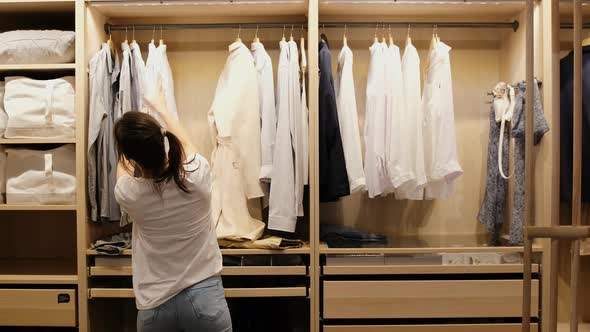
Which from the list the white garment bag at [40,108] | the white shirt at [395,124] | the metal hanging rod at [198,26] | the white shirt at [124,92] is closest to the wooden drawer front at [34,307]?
the white garment bag at [40,108]

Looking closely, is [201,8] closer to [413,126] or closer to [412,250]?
[413,126]

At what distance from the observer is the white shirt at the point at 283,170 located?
7.57 feet

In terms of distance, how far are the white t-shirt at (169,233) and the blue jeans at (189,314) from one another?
0.9 inches

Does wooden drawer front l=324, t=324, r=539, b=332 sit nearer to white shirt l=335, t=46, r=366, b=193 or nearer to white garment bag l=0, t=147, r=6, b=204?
white shirt l=335, t=46, r=366, b=193

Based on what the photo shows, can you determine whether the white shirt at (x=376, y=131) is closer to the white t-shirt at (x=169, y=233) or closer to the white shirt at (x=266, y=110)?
the white shirt at (x=266, y=110)

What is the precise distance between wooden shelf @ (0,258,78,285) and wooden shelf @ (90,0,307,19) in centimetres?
127

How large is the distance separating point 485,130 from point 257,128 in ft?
4.17

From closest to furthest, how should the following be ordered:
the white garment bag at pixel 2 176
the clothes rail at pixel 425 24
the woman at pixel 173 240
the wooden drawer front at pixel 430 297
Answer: the woman at pixel 173 240 < the wooden drawer front at pixel 430 297 < the white garment bag at pixel 2 176 < the clothes rail at pixel 425 24

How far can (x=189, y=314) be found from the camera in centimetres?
166

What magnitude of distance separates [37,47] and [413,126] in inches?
70.0

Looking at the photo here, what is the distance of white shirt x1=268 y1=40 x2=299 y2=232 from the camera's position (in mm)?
2309

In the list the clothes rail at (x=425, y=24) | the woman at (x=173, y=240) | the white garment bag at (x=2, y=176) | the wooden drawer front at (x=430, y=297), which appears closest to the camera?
the woman at (x=173, y=240)

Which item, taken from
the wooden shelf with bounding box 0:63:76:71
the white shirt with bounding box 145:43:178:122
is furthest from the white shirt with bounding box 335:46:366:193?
the wooden shelf with bounding box 0:63:76:71

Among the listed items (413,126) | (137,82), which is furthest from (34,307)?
(413,126)
